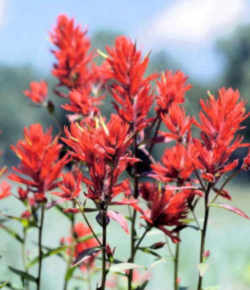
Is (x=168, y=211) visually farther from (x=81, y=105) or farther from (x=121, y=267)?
(x=81, y=105)

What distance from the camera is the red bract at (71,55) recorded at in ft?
3.52

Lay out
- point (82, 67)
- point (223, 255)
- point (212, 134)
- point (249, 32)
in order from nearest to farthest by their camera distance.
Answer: point (212, 134), point (82, 67), point (223, 255), point (249, 32)

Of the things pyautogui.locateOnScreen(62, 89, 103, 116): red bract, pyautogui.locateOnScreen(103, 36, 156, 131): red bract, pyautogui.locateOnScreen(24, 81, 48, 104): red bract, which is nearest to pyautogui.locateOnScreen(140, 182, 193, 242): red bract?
pyautogui.locateOnScreen(103, 36, 156, 131): red bract

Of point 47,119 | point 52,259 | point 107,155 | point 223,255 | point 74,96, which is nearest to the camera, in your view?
point 107,155

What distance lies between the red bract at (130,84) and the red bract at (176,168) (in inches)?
3.0

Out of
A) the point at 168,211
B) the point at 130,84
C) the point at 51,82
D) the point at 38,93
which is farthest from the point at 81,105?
the point at 51,82

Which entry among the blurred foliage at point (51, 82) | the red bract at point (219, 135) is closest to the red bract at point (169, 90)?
the red bract at point (219, 135)

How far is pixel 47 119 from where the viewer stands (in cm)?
1277

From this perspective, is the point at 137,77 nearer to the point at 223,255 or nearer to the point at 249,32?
the point at 223,255

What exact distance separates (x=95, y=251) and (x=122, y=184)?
12 cm

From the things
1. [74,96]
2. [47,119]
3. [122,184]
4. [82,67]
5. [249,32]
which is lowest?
[122,184]

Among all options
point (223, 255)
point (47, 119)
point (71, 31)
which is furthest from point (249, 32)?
point (71, 31)

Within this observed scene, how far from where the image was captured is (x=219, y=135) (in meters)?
0.69

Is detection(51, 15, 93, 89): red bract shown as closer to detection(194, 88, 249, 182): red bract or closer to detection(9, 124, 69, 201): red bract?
detection(9, 124, 69, 201): red bract
